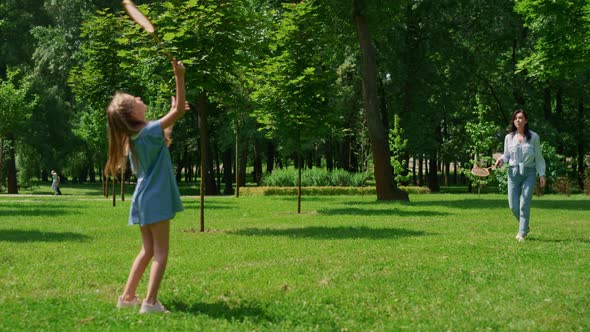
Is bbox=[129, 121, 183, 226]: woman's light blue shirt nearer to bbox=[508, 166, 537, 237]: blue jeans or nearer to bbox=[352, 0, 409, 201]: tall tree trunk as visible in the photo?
bbox=[508, 166, 537, 237]: blue jeans

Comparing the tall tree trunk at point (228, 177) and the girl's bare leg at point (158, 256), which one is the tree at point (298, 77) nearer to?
the girl's bare leg at point (158, 256)

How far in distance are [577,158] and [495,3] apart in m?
25.4

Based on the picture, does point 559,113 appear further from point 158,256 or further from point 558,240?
point 158,256

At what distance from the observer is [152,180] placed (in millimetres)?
6465

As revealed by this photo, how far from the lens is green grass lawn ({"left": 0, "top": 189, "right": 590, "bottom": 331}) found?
20.7 feet

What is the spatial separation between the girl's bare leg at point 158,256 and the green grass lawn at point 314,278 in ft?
0.85

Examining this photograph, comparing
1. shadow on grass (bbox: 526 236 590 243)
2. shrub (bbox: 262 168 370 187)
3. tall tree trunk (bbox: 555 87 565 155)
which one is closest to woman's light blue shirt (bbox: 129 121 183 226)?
shadow on grass (bbox: 526 236 590 243)

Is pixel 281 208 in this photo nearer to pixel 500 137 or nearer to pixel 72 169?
pixel 500 137

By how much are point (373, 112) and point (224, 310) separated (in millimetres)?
21916

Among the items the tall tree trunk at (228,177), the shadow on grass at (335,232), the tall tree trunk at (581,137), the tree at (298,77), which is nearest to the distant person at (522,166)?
the shadow on grass at (335,232)

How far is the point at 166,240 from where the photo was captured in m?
6.50

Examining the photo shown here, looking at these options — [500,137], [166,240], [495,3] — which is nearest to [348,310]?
[166,240]

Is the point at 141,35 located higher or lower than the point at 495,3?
lower

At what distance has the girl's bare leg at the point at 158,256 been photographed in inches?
251
